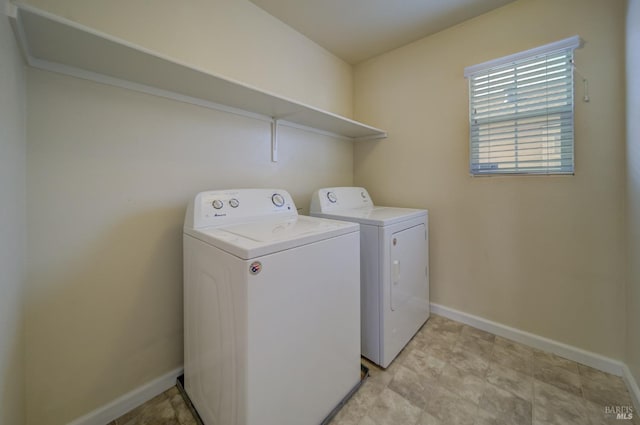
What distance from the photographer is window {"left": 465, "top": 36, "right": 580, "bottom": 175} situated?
1468mm

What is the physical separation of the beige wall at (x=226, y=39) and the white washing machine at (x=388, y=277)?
3.02 feet

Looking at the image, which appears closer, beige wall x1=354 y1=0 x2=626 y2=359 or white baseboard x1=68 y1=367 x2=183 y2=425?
white baseboard x1=68 y1=367 x2=183 y2=425

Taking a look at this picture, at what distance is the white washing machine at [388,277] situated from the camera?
144 cm

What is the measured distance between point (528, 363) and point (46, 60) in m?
2.82

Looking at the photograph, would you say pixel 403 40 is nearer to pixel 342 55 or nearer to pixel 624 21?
pixel 342 55

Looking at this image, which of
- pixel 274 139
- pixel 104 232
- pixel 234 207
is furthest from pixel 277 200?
pixel 104 232

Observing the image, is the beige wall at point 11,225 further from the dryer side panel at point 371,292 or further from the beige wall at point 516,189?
the beige wall at point 516,189

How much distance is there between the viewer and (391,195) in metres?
2.24

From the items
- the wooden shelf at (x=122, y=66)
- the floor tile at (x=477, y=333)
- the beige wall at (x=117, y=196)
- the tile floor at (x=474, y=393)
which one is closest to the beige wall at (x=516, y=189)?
the floor tile at (x=477, y=333)

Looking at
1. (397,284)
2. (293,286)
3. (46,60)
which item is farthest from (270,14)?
(397,284)

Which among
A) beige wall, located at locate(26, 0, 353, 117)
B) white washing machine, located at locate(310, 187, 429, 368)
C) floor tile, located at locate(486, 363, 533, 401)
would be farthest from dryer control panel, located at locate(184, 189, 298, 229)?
floor tile, located at locate(486, 363, 533, 401)

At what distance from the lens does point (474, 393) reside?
4.17 ft

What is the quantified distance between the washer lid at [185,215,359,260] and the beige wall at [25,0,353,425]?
1.08 ft

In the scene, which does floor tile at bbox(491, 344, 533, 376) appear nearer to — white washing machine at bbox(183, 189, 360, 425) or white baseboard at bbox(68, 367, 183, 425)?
white washing machine at bbox(183, 189, 360, 425)
